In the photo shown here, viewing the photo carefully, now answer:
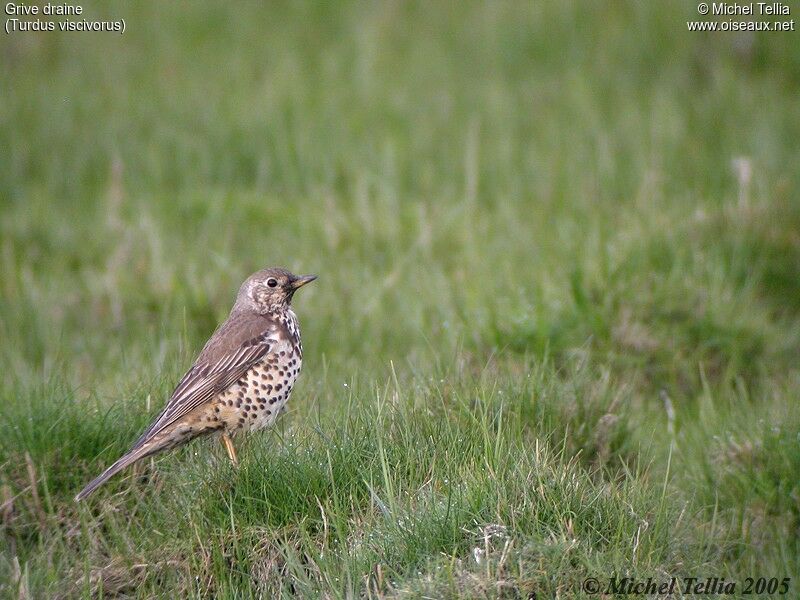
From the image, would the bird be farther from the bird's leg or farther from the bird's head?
the bird's head

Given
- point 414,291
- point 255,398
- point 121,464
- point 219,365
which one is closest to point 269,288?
point 219,365

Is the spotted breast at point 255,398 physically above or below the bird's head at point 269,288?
below

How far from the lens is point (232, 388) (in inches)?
210

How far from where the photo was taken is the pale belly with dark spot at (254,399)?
5.29 m

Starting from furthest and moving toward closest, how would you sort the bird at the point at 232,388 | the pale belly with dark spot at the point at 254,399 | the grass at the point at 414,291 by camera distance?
the pale belly with dark spot at the point at 254,399 → the bird at the point at 232,388 → the grass at the point at 414,291

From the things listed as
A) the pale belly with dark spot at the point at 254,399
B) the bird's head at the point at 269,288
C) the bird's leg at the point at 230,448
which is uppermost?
the bird's head at the point at 269,288

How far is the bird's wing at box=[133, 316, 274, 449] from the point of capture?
16.6 ft

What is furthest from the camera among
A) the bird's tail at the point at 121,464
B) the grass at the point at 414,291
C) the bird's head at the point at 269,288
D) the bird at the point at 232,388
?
the bird's head at the point at 269,288

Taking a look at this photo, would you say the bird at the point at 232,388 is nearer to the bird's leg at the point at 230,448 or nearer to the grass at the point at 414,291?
the bird's leg at the point at 230,448

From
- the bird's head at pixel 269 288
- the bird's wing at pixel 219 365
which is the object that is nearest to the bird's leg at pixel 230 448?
the bird's wing at pixel 219 365

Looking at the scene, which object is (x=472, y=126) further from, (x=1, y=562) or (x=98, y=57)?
(x=1, y=562)

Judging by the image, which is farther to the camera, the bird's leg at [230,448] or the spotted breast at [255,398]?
the spotted breast at [255,398]

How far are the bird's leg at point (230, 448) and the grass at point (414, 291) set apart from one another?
0.09 metres

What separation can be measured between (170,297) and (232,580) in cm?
370
